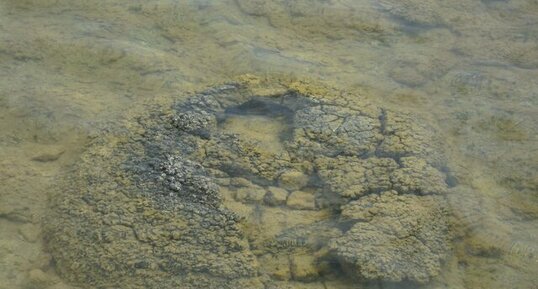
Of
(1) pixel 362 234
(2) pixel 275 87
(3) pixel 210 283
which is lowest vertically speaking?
(3) pixel 210 283

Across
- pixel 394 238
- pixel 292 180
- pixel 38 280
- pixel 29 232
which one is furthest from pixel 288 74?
pixel 38 280

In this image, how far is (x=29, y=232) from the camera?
2338 millimetres

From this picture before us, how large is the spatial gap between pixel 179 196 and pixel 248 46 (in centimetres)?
117

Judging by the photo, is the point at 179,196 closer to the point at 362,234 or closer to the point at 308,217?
the point at 308,217

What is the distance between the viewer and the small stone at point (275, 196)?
2484mm

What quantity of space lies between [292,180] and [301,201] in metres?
0.11

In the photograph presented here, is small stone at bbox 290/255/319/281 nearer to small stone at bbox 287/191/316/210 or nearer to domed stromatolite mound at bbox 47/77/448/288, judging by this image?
domed stromatolite mound at bbox 47/77/448/288

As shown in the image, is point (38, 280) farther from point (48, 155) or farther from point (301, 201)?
point (301, 201)

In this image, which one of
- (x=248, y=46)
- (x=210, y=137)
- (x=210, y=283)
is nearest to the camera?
(x=210, y=283)

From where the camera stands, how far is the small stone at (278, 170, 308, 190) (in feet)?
8.34

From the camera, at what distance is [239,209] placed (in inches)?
95.5

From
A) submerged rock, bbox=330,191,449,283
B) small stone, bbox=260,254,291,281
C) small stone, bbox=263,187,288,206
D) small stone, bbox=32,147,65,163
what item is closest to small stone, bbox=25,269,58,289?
small stone, bbox=32,147,65,163

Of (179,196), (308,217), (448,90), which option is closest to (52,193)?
(179,196)

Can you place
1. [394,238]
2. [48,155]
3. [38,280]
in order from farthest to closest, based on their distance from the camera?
[48,155] → [394,238] → [38,280]
